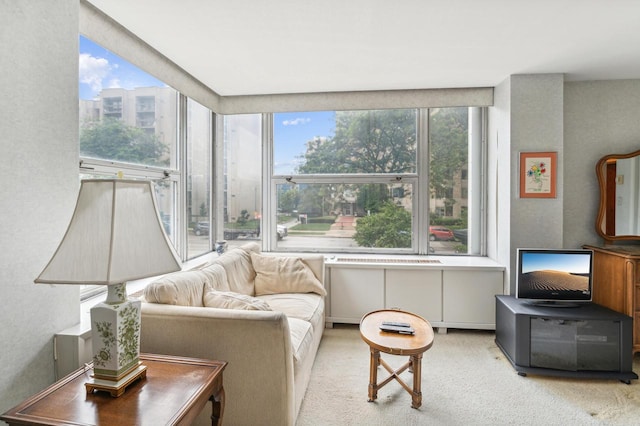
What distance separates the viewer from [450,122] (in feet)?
11.9

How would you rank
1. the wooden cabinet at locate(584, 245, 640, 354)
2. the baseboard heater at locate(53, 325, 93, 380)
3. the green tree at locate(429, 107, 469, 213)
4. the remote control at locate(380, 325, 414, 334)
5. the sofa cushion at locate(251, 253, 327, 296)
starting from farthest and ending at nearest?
1. the green tree at locate(429, 107, 469, 213)
2. the sofa cushion at locate(251, 253, 327, 296)
3. the wooden cabinet at locate(584, 245, 640, 354)
4. the remote control at locate(380, 325, 414, 334)
5. the baseboard heater at locate(53, 325, 93, 380)

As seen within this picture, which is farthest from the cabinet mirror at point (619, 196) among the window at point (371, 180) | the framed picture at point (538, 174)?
the window at point (371, 180)

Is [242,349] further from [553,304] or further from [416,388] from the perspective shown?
[553,304]

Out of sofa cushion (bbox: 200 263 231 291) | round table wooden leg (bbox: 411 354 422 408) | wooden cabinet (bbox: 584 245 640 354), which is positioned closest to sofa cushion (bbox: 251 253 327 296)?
sofa cushion (bbox: 200 263 231 291)

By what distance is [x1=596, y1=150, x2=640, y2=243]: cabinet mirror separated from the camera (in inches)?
121

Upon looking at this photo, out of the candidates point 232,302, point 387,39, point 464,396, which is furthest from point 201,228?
point 464,396

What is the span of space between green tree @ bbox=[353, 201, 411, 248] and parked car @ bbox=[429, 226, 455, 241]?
0.84 ft

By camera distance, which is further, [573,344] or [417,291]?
[417,291]

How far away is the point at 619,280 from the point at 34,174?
402cm

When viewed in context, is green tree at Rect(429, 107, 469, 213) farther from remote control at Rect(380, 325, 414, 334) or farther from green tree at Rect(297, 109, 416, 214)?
remote control at Rect(380, 325, 414, 334)

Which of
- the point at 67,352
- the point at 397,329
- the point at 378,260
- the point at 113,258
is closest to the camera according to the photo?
the point at 113,258

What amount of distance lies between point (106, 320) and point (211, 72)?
2474mm

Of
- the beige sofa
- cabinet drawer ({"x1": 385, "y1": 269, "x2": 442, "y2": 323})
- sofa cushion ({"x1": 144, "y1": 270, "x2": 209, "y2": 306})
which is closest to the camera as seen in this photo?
the beige sofa

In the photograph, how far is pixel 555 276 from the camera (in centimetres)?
267
